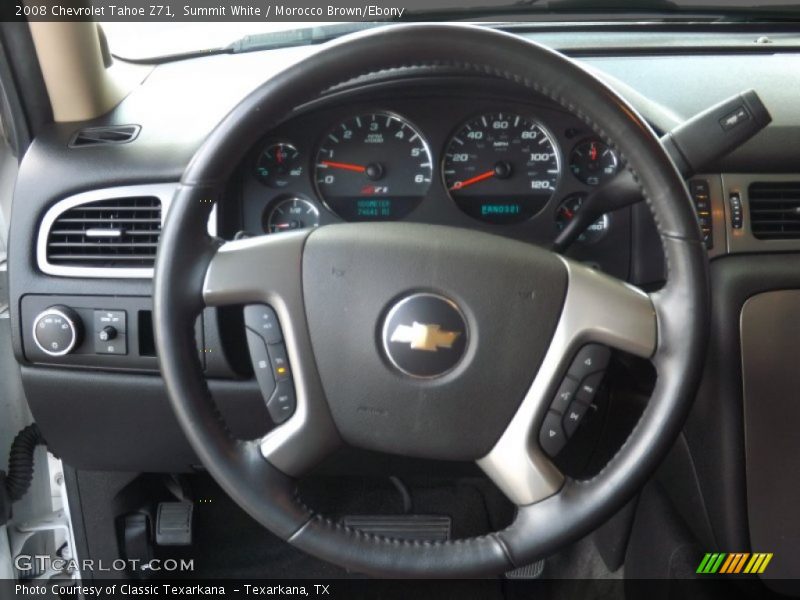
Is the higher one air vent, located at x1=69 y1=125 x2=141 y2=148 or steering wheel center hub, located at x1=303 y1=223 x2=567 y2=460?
air vent, located at x1=69 y1=125 x2=141 y2=148

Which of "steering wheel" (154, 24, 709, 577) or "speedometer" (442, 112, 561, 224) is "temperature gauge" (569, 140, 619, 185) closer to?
"speedometer" (442, 112, 561, 224)

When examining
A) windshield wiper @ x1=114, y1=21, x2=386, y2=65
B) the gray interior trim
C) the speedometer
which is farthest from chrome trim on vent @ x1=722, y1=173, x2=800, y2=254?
the gray interior trim

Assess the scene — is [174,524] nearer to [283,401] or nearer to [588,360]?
[283,401]

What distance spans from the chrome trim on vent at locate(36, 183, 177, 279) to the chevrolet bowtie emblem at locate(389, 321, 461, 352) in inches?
20.1

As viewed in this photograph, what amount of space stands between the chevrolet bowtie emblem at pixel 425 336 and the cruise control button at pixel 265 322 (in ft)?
0.56

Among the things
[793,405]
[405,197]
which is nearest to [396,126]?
[405,197]

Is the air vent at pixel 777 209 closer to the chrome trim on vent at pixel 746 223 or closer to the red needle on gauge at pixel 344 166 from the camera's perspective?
the chrome trim on vent at pixel 746 223

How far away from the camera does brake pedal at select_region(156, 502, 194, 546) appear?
72.8 inches

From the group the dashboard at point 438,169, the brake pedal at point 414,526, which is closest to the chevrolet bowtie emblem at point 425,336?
the dashboard at point 438,169

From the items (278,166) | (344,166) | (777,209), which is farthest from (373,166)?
(777,209)

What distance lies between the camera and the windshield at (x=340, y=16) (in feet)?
5.16

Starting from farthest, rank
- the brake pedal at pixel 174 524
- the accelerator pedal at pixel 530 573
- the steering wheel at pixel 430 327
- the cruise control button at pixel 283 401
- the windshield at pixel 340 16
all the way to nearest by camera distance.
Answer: the accelerator pedal at pixel 530 573
the brake pedal at pixel 174 524
the windshield at pixel 340 16
the cruise control button at pixel 283 401
the steering wheel at pixel 430 327

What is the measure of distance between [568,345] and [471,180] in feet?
1.53

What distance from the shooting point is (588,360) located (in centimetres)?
108
